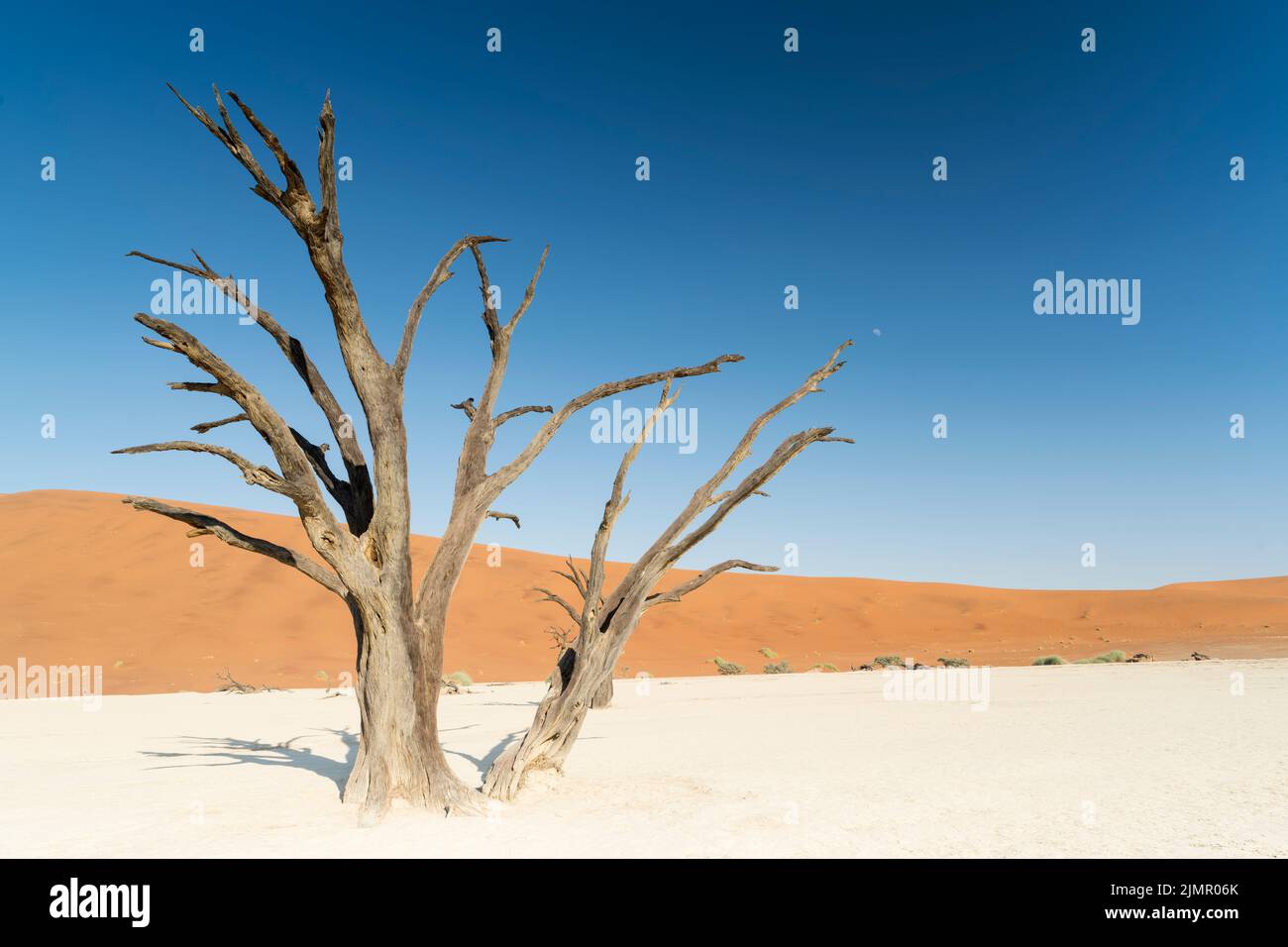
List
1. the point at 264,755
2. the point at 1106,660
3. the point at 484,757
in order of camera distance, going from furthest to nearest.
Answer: the point at 1106,660, the point at 484,757, the point at 264,755

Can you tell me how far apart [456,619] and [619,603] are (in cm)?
3212

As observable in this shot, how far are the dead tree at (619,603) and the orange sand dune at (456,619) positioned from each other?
61.1 ft

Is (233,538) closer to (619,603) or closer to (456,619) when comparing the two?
(619,603)

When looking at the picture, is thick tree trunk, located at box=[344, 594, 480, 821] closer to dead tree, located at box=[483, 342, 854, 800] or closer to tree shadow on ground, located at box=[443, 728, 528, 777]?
dead tree, located at box=[483, 342, 854, 800]

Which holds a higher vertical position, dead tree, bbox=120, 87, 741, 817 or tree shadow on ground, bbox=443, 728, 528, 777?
dead tree, bbox=120, 87, 741, 817

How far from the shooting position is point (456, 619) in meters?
37.9

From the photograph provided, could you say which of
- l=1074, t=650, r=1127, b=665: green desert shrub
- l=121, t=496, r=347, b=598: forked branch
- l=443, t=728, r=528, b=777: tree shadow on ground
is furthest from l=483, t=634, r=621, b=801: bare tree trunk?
l=1074, t=650, r=1127, b=665: green desert shrub

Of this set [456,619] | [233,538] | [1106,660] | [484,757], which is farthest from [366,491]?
[456,619]

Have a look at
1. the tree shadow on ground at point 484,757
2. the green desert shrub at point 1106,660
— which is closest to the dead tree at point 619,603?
the tree shadow on ground at point 484,757

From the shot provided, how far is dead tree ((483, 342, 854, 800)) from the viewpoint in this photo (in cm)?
735

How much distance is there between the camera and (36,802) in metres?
7.02

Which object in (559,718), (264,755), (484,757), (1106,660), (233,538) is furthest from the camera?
(1106,660)

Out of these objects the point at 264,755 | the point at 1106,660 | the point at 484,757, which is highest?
the point at 264,755

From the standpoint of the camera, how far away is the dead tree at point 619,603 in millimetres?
7348
